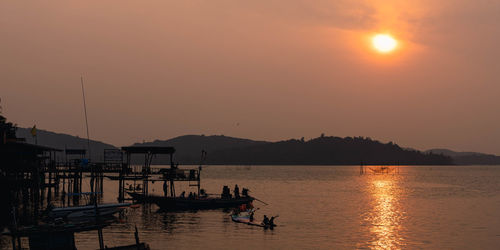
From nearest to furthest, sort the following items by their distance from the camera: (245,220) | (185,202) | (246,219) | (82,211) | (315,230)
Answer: (82,211) < (315,230) < (245,220) < (246,219) < (185,202)

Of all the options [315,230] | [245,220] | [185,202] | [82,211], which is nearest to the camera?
[82,211]

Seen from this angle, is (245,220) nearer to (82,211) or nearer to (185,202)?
(185,202)

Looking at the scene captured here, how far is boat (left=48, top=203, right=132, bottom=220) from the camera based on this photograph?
49628mm

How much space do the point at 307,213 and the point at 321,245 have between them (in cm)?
3121

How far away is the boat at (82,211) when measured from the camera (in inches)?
1954

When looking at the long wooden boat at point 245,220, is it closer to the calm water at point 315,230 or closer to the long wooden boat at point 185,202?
the calm water at point 315,230

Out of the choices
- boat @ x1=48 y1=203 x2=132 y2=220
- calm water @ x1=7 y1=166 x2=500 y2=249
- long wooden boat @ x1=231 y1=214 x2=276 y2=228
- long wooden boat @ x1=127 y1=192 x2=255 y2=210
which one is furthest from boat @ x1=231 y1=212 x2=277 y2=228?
boat @ x1=48 y1=203 x2=132 y2=220

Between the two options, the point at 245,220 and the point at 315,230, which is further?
the point at 245,220

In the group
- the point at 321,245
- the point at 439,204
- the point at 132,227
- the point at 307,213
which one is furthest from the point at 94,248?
the point at 439,204

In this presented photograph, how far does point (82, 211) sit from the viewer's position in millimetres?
54594

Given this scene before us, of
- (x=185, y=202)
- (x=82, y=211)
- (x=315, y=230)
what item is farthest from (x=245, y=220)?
(x=82, y=211)

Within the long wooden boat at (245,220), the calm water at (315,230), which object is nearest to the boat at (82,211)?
the calm water at (315,230)

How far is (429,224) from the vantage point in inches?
2884

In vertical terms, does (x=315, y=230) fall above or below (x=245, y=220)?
below
